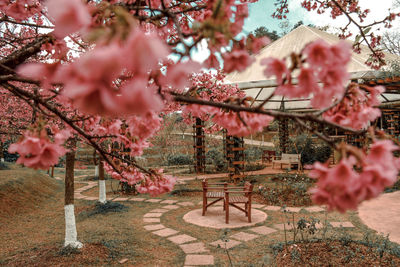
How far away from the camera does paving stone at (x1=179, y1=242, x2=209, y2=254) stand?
3.57 metres

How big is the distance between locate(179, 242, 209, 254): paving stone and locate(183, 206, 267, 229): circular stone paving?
76cm

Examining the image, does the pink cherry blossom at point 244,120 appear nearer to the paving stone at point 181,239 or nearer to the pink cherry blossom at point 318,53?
the pink cherry blossom at point 318,53

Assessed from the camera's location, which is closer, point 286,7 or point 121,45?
point 121,45

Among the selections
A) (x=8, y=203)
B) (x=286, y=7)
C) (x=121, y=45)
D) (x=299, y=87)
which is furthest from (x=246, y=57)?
(x=8, y=203)

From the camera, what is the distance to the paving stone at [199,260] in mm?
3204

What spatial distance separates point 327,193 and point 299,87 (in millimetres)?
306

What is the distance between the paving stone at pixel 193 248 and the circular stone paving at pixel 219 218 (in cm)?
76

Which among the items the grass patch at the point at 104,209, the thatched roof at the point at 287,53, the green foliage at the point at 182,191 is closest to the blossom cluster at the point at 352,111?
the grass patch at the point at 104,209

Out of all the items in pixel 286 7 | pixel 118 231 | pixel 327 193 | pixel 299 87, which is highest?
pixel 286 7

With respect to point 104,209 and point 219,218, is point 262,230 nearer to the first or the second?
point 219,218

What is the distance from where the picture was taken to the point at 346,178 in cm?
68

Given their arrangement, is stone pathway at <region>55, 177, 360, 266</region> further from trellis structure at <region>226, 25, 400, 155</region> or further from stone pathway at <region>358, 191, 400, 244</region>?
trellis structure at <region>226, 25, 400, 155</region>

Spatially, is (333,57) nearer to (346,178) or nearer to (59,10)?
(346,178)

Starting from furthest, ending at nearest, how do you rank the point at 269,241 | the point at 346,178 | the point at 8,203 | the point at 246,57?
1. the point at 8,203
2. the point at 269,241
3. the point at 246,57
4. the point at 346,178
